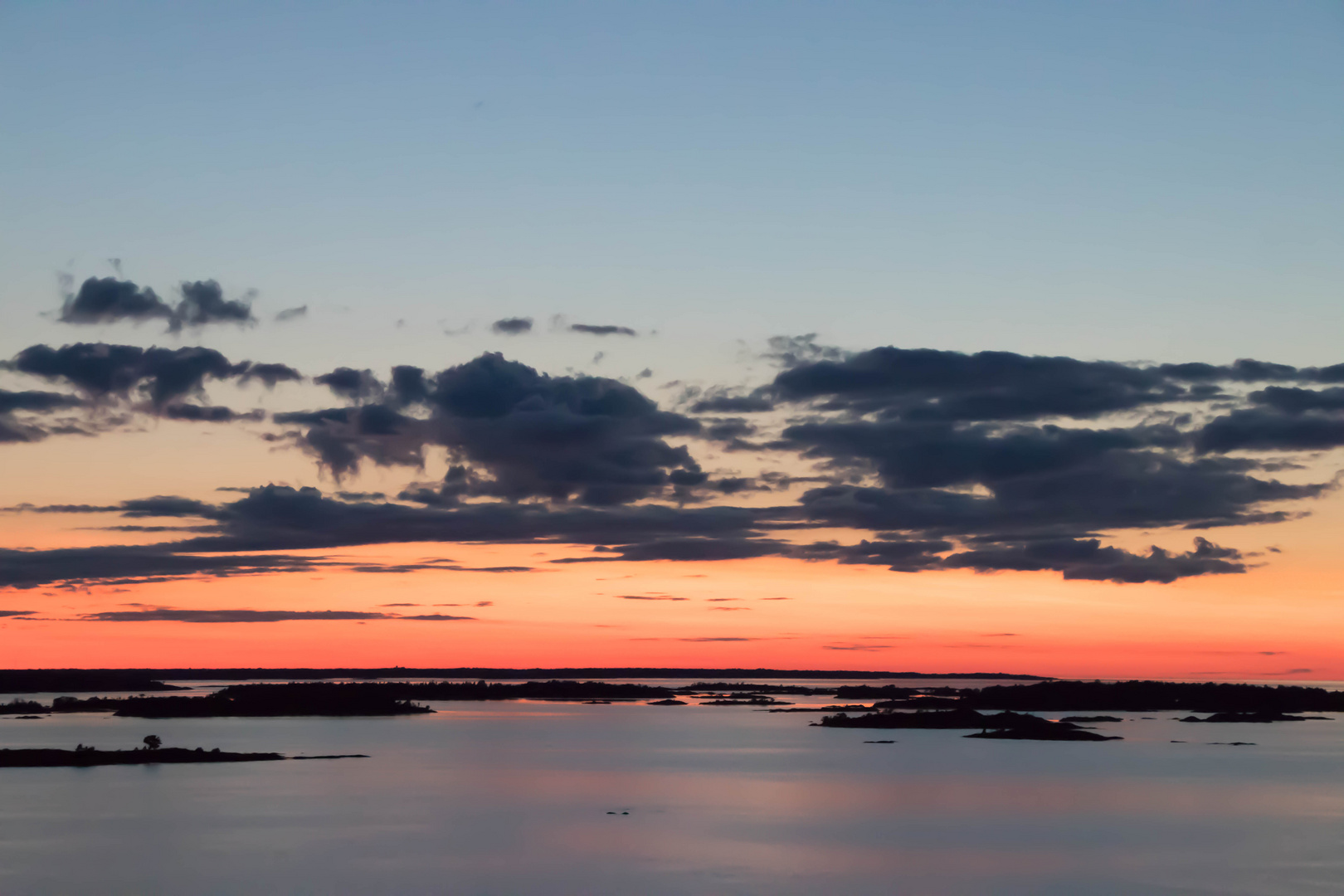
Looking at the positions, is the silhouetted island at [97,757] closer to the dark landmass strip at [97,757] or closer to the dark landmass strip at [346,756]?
the dark landmass strip at [97,757]

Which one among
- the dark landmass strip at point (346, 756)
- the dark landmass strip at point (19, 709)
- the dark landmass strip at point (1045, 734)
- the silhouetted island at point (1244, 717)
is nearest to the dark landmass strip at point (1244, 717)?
the silhouetted island at point (1244, 717)

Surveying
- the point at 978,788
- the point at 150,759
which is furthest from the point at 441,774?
the point at 978,788

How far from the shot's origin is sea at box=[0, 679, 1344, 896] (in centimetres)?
4259

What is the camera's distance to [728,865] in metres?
46.1

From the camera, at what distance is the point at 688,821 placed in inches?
2333

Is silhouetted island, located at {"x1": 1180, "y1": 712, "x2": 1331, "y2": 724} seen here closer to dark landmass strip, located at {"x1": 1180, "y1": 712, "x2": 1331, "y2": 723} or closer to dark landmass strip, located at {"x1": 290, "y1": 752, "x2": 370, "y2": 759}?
dark landmass strip, located at {"x1": 1180, "y1": 712, "x2": 1331, "y2": 723}

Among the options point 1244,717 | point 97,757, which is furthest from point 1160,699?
point 97,757

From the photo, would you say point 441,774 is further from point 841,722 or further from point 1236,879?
point 841,722

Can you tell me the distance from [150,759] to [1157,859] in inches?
2239

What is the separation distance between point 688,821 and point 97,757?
37.2 metres

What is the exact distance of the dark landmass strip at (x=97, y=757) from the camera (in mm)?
74938

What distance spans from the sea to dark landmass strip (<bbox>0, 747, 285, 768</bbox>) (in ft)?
2.90

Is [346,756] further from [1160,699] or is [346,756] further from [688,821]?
[1160,699]

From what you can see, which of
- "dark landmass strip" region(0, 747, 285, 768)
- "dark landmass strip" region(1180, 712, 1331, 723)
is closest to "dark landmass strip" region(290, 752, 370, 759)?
"dark landmass strip" region(0, 747, 285, 768)
